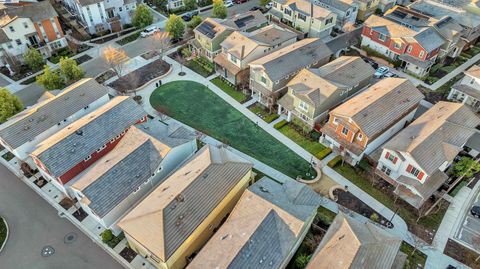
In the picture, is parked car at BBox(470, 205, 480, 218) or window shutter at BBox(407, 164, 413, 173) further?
window shutter at BBox(407, 164, 413, 173)

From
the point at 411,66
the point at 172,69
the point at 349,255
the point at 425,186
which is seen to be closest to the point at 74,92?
the point at 172,69

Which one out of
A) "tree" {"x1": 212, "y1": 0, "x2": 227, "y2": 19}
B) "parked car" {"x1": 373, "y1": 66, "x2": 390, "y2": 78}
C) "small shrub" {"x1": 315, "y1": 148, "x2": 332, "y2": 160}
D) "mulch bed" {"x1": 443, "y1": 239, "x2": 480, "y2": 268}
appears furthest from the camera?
"tree" {"x1": 212, "y1": 0, "x2": 227, "y2": 19}

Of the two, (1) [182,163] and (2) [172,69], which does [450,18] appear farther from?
(1) [182,163]

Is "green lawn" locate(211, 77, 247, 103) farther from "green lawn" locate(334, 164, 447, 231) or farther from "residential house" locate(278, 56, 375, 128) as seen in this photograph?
"green lawn" locate(334, 164, 447, 231)

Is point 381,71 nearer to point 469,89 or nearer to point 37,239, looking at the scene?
point 469,89

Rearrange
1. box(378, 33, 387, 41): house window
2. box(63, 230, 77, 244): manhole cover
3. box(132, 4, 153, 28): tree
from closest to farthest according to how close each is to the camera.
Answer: box(63, 230, 77, 244): manhole cover < box(378, 33, 387, 41): house window < box(132, 4, 153, 28): tree

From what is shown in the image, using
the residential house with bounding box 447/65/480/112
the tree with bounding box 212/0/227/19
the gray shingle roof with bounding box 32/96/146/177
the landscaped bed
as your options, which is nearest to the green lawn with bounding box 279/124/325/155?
the landscaped bed

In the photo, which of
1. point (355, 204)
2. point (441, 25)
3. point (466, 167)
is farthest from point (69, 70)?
point (441, 25)
